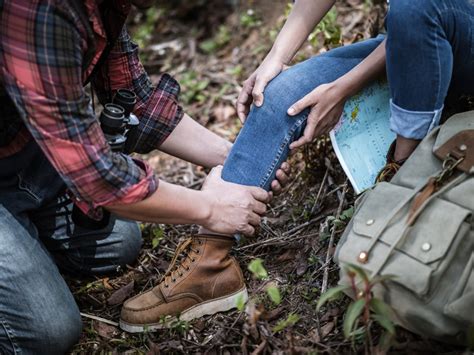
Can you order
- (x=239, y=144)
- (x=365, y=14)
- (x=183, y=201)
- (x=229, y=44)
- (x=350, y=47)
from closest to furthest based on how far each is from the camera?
(x=183, y=201) < (x=239, y=144) < (x=350, y=47) < (x=365, y=14) < (x=229, y=44)

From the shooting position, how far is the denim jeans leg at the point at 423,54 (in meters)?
2.06

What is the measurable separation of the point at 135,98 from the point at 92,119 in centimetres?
54

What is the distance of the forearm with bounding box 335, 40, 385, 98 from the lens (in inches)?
93.5

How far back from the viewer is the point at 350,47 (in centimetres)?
256

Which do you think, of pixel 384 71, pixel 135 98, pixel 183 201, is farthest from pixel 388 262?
pixel 135 98

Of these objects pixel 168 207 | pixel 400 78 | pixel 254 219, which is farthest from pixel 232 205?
pixel 400 78

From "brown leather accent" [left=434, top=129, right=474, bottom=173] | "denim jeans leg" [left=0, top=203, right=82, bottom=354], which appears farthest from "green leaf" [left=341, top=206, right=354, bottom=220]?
"denim jeans leg" [left=0, top=203, right=82, bottom=354]

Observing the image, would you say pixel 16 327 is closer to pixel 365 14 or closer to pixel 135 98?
pixel 135 98

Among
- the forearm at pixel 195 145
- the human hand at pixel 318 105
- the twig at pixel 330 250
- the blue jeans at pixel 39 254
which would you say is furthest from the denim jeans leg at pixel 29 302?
the human hand at pixel 318 105

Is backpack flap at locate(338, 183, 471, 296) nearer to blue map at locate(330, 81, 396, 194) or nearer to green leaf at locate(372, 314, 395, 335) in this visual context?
green leaf at locate(372, 314, 395, 335)

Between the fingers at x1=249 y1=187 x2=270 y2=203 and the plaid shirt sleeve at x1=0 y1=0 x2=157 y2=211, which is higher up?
the plaid shirt sleeve at x1=0 y1=0 x2=157 y2=211

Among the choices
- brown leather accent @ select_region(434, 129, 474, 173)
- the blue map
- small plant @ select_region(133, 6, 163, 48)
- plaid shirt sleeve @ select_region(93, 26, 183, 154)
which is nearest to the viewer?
brown leather accent @ select_region(434, 129, 474, 173)

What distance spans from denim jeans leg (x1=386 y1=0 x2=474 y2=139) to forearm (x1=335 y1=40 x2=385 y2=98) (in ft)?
0.71

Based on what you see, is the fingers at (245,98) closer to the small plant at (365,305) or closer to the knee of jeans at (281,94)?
the knee of jeans at (281,94)
